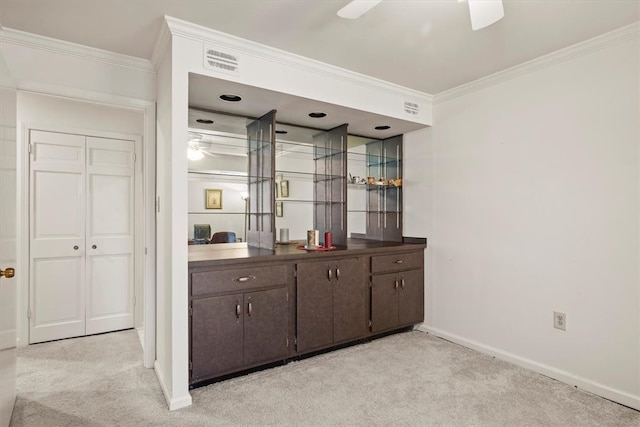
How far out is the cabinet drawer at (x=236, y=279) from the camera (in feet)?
7.73

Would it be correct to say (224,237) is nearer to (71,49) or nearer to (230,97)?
(230,97)

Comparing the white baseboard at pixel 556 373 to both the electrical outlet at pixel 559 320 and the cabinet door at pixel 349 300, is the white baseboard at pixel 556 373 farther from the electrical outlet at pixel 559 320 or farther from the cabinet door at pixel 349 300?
the cabinet door at pixel 349 300

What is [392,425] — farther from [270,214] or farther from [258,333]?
[270,214]

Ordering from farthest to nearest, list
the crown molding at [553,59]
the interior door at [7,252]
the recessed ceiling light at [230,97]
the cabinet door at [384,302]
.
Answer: the cabinet door at [384,302] → the recessed ceiling light at [230,97] → the crown molding at [553,59] → the interior door at [7,252]

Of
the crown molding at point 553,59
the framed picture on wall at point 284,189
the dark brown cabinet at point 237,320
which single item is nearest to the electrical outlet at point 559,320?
the crown molding at point 553,59

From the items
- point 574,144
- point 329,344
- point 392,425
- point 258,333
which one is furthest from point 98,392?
point 574,144

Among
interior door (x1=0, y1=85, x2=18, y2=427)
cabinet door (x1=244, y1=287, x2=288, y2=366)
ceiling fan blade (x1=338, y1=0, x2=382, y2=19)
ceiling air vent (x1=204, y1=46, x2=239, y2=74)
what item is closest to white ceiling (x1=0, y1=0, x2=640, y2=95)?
ceiling air vent (x1=204, y1=46, x2=239, y2=74)

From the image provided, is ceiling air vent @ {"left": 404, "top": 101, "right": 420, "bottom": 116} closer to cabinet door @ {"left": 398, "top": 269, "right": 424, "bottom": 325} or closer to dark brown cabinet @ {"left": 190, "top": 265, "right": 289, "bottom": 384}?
cabinet door @ {"left": 398, "top": 269, "right": 424, "bottom": 325}

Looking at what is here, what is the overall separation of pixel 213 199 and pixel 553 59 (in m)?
2.87

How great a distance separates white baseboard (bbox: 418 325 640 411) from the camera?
7.36 feet

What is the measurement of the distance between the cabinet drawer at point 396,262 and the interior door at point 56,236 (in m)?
2.88

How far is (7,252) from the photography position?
1.83 m

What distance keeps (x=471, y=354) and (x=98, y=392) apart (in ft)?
9.32

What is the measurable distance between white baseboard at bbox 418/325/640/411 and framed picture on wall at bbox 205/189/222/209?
2452 mm
